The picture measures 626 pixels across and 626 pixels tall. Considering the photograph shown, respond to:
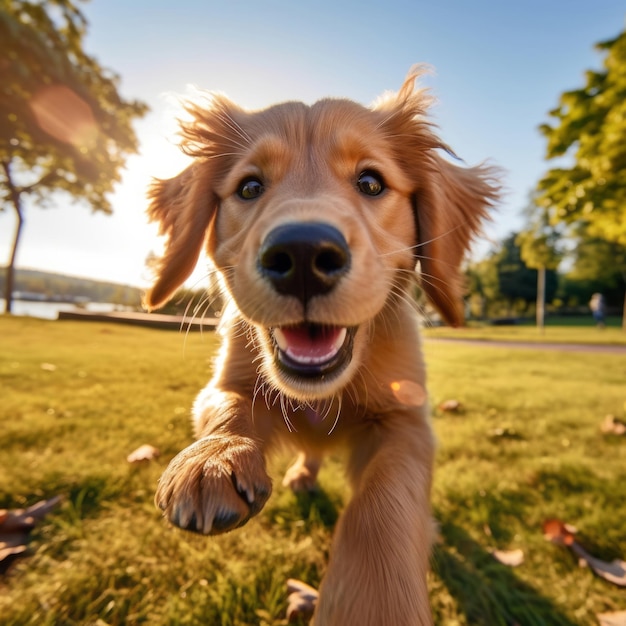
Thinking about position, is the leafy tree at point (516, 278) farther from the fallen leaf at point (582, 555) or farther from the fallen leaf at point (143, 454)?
the fallen leaf at point (143, 454)

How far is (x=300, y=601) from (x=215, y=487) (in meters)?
0.66

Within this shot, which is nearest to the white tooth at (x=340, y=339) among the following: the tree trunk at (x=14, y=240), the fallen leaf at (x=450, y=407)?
the fallen leaf at (x=450, y=407)

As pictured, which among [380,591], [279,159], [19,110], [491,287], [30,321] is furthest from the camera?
[491,287]

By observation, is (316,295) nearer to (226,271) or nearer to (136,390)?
(226,271)

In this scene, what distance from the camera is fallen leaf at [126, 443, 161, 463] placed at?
2512 millimetres

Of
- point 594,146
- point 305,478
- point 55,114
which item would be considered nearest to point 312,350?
point 305,478

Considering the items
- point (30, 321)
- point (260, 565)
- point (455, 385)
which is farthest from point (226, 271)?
point (30, 321)

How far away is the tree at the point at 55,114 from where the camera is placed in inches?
434

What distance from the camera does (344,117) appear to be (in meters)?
1.89

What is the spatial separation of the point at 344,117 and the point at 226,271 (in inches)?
35.0

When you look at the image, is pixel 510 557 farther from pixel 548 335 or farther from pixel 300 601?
pixel 548 335

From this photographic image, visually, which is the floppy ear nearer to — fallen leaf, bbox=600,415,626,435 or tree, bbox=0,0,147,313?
fallen leaf, bbox=600,415,626,435

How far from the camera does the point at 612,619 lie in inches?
57.2

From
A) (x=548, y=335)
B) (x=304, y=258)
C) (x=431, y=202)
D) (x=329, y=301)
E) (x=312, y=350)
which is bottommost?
(x=548, y=335)
